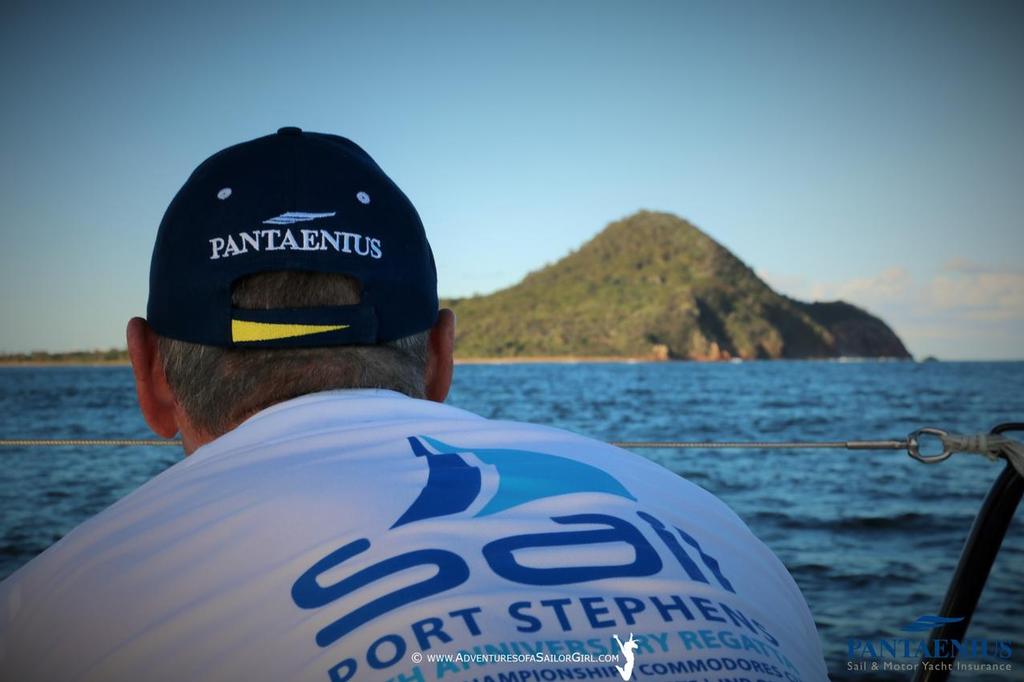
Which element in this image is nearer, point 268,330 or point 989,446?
point 268,330

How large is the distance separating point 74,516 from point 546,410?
25.2 metres

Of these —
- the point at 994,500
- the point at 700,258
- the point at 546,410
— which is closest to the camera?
the point at 994,500

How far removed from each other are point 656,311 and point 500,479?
119 m

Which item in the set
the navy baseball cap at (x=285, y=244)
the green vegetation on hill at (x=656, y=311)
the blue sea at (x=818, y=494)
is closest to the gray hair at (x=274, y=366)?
the navy baseball cap at (x=285, y=244)

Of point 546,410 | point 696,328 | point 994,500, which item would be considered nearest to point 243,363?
point 994,500

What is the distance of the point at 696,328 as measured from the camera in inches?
4619

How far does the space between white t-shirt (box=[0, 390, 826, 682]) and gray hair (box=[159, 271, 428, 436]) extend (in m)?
0.16

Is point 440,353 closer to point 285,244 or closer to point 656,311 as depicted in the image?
point 285,244

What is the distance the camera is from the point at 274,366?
3.69 ft

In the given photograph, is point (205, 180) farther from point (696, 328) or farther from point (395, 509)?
point (696, 328)

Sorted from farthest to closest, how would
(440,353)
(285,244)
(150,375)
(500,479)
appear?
1. (440,353)
2. (150,375)
3. (285,244)
4. (500,479)

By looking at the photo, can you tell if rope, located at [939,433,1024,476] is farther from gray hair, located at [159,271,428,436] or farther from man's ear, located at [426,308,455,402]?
gray hair, located at [159,271,428,436]

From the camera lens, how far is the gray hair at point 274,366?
1120 millimetres

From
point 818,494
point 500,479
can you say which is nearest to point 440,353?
point 500,479
